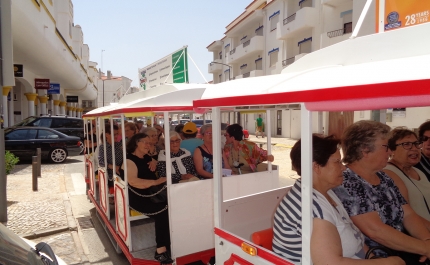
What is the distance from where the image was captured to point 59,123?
52.3ft

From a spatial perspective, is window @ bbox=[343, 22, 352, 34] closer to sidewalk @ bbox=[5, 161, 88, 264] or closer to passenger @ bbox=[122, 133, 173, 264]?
sidewalk @ bbox=[5, 161, 88, 264]

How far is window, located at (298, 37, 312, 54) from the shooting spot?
22.8m

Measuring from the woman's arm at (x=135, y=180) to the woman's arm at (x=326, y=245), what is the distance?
2.50 m

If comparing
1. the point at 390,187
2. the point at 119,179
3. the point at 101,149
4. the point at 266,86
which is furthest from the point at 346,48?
the point at 101,149

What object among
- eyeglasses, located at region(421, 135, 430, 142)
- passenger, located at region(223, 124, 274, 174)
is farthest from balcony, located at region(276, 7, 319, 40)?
eyeglasses, located at region(421, 135, 430, 142)

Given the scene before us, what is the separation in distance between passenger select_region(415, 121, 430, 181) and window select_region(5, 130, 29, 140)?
42.9ft

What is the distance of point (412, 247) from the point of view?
7.35 ft

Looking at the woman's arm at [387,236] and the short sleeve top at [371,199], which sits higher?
the short sleeve top at [371,199]

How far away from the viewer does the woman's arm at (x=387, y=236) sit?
222 centimetres

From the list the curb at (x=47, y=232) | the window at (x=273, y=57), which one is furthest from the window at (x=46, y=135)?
the window at (x=273, y=57)

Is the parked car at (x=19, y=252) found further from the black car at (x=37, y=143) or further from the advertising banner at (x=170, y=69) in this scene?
the black car at (x=37, y=143)

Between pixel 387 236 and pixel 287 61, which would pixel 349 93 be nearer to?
pixel 387 236

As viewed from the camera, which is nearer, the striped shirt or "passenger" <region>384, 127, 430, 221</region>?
the striped shirt

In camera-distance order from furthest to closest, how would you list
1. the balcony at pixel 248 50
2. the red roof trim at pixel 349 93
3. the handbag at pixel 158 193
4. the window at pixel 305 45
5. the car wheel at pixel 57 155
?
the balcony at pixel 248 50 → the window at pixel 305 45 → the car wheel at pixel 57 155 → the handbag at pixel 158 193 → the red roof trim at pixel 349 93
